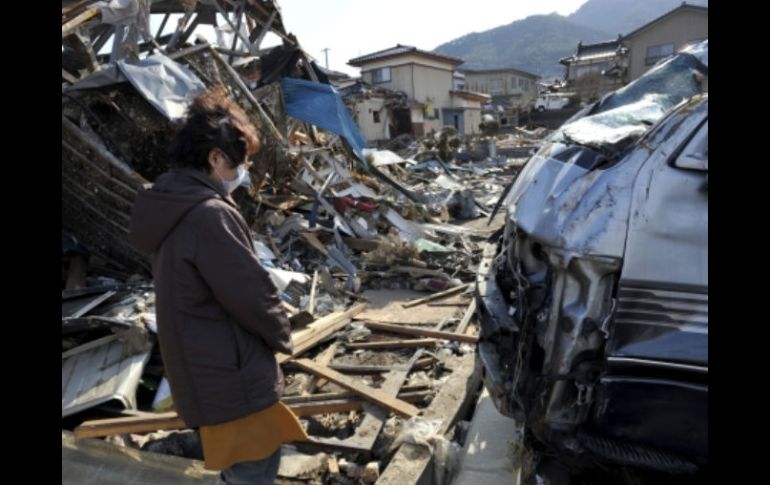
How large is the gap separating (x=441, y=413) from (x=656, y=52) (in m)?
36.9

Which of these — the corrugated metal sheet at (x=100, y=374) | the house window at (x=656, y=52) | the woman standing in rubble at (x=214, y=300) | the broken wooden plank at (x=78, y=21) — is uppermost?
the house window at (x=656, y=52)

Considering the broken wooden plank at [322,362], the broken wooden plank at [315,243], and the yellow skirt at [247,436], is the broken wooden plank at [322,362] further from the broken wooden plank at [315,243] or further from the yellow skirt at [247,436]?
the broken wooden plank at [315,243]

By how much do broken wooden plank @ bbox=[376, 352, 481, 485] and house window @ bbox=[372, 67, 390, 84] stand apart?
30049 mm

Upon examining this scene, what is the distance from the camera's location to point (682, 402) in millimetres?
2092

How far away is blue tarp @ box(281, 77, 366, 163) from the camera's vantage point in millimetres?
9266

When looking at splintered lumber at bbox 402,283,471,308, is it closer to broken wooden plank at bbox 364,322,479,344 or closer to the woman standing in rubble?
broken wooden plank at bbox 364,322,479,344

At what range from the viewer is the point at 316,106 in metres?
9.32

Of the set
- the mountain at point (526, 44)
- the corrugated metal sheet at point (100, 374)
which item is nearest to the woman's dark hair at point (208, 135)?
the corrugated metal sheet at point (100, 374)

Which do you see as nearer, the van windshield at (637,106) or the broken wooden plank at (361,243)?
the van windshield at (637,106)

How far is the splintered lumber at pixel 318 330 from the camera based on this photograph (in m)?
4.88

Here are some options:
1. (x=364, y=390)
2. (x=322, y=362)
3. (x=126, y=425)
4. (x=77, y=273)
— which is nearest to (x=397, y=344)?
(x=322, y=362)

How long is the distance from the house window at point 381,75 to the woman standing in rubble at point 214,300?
1260 inches
